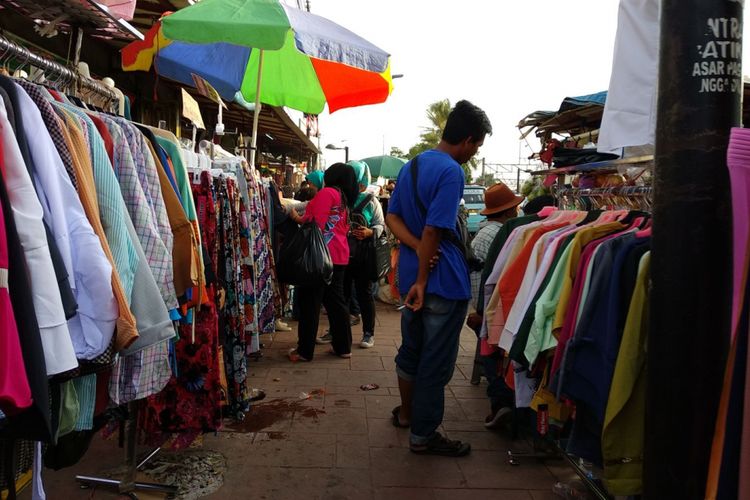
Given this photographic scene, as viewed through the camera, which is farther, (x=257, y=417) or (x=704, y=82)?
(x=257, y=417)

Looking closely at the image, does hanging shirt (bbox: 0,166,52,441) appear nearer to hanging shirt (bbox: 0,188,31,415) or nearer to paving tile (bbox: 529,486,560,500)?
hanging shirt (bbox: 0,188,31,415)

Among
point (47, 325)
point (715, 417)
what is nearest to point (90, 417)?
point (47, 325)

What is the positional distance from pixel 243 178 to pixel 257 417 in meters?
1.87

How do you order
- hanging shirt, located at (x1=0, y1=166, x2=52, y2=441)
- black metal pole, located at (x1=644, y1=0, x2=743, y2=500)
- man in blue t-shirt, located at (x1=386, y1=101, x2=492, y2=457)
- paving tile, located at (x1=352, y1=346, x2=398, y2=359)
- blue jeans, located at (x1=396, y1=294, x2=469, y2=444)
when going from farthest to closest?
paving tile, located at (x1=352, y1=346, x2=398, y2=359), blue jeans, located at (x1=396, y1=294, x2=469, y2=444), man in blue t-shirt, located at (x1=386, y1=101, x2=492, y2=457), hanging shirt, located at (x1=0, y1=166, x2=52, y2=441), black metal pole, located at (x1=644, y1=0, x2=743, y2=500)

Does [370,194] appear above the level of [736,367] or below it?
above

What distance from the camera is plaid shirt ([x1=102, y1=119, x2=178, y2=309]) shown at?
2135mm

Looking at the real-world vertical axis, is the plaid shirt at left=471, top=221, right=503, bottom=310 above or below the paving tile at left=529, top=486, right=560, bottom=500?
above

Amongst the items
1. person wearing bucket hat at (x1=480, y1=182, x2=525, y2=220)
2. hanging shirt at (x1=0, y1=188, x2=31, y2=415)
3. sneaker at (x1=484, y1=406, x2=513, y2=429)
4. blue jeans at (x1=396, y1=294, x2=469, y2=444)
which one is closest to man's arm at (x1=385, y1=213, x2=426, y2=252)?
blue jeans at (x1=396, y1=294, x2=469, y2=444)

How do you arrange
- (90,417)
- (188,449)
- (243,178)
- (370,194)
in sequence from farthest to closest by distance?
1. (370,194)
2. (243,178)
3. (188,449)
4. (90,417)

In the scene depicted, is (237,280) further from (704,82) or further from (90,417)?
(704,82)

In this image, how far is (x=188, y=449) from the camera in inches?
139

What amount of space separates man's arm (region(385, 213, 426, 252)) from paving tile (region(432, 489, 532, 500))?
1438 mm

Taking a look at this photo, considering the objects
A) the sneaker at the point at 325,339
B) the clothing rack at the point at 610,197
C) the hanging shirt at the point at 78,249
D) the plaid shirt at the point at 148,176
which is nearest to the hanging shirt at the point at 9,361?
the hanging shirt at the point at 78,249

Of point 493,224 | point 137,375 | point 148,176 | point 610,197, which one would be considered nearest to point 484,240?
point 493,224
